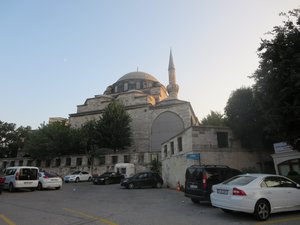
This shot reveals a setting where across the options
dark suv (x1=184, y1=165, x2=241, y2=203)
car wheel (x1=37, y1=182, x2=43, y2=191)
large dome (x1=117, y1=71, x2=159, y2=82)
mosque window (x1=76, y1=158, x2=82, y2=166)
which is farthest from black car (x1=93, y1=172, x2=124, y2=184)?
large dome (x1=117, y1=71, x2=159, y2=82)

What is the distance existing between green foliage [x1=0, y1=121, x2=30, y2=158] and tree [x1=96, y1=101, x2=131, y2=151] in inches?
1008

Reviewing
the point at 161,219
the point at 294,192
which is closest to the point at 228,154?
the point at 294,192

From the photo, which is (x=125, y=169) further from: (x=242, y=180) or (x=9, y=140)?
(x=9, y=140)

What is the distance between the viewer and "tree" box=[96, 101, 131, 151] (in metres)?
41.4

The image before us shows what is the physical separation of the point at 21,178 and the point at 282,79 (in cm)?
1656

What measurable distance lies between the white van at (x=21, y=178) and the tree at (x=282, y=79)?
15283mm

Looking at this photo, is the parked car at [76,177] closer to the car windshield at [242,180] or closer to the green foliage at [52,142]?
the green foliage at [52,142]

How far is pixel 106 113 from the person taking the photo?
4312cm

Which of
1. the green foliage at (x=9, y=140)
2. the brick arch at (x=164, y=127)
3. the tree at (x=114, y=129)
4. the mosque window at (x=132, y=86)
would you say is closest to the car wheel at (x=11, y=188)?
the tree at (x=114, y=129)

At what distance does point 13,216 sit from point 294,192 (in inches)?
363

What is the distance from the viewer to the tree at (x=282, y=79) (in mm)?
9508

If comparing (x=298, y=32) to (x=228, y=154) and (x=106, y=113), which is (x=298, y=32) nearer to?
(x=228, y=154)

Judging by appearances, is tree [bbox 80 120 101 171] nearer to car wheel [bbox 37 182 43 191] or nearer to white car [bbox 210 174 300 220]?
car wheel [bbox 37 182 43 191]

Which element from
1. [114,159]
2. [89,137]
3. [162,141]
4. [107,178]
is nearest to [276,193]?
[107,178]
